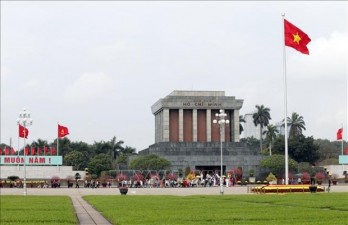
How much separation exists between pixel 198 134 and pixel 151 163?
2595cm

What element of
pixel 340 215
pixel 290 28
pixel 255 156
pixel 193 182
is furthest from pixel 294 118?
pixel 340 215

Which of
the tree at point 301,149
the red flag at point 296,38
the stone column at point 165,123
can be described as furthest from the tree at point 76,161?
the red flag at point 296,38

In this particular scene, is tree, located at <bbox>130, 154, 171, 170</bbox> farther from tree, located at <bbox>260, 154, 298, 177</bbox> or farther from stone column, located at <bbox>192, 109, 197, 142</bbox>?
stone column, located at <bbox>192, 109, 197, 142</bbox>

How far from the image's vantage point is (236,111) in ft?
393

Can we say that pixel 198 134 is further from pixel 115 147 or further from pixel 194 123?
pixel 115 147

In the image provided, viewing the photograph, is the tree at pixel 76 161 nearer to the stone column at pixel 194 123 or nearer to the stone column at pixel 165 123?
the stone column at pixel 165 123

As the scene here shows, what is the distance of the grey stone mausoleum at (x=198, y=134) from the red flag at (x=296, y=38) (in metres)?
61.4

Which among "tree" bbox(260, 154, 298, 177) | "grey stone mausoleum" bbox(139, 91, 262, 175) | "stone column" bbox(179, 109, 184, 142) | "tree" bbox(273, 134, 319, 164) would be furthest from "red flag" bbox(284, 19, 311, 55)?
"tree" bbox(273, 134, 319, 164)

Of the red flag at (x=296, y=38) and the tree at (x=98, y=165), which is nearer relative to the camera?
the red flag at (x=296, y=38)

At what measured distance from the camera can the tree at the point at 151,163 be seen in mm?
99125

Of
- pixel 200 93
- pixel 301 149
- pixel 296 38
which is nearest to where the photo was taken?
pixel 296 38

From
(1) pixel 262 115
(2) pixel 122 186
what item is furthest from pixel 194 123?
(2) pixel 122 186

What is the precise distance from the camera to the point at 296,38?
46500 mm

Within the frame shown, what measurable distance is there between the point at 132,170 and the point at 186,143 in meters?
13.8
